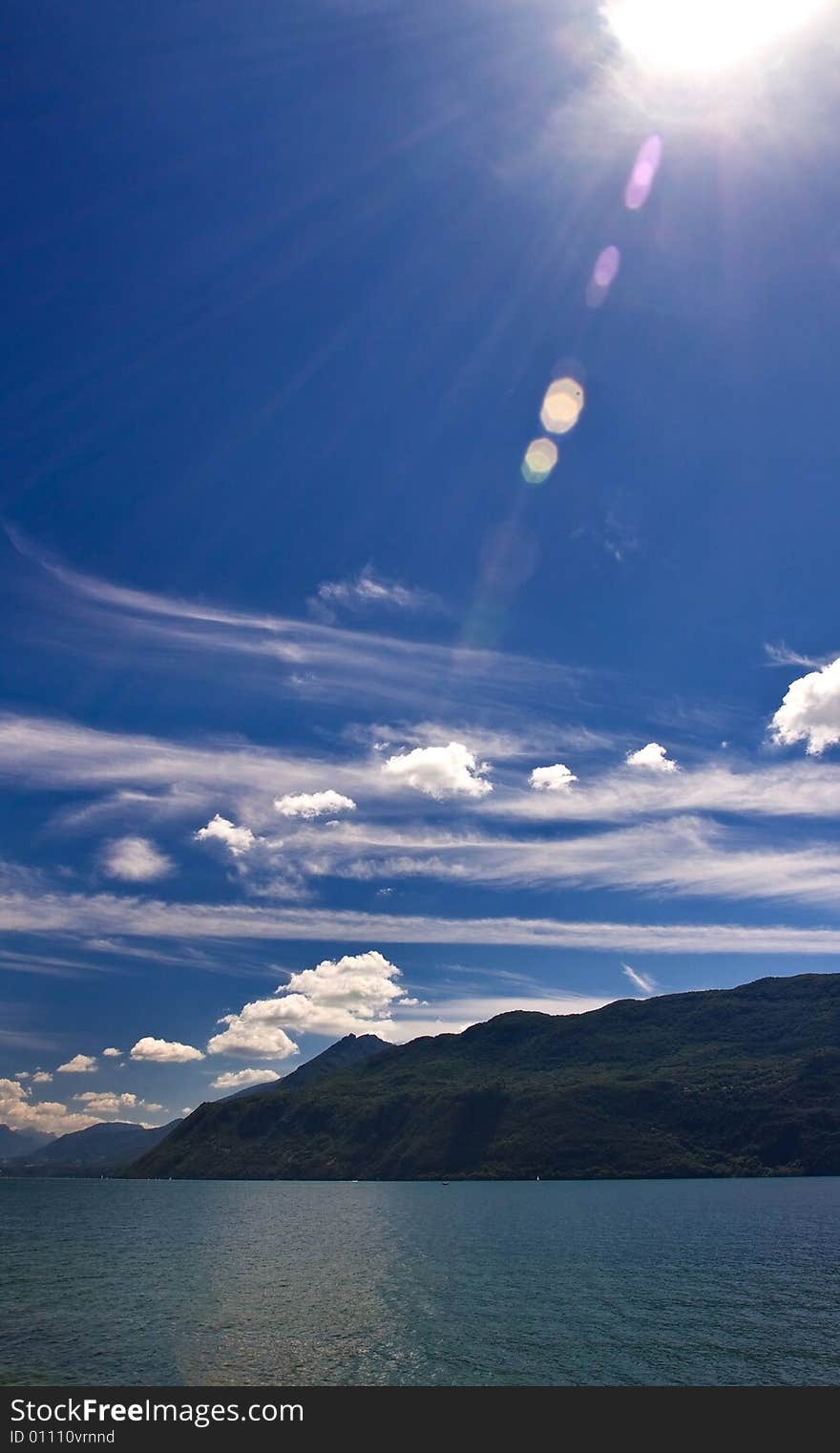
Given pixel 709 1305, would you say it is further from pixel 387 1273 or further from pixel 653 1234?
pixel 653 1234

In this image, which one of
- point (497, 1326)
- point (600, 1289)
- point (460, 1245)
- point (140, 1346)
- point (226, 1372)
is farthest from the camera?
point (460, 1245)

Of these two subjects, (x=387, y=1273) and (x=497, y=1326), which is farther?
(x=387, y=1273)

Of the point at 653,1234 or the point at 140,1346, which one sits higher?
the point at 140,1346

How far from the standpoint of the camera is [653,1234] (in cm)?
16238
